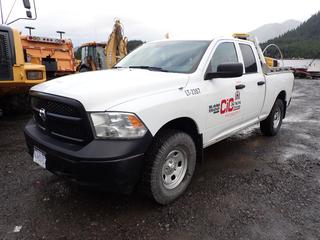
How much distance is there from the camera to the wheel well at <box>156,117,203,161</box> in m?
3.22

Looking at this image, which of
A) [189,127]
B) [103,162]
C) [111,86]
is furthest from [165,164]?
[111,86]

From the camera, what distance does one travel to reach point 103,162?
2.53m

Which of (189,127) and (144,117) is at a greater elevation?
(144,117)

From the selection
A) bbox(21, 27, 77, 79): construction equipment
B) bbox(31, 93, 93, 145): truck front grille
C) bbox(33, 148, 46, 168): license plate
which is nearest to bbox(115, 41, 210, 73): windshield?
bbox(31, 93, 93, 145): truck front grille

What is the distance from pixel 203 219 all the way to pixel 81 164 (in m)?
1.39

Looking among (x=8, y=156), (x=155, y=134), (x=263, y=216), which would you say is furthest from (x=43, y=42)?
(x=263, y=216)

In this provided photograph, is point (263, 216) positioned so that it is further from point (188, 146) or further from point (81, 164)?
point (81, 164)

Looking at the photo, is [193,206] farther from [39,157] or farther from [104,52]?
[104,52]

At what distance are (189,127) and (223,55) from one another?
1.30 metres

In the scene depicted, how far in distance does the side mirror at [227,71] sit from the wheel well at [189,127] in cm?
63

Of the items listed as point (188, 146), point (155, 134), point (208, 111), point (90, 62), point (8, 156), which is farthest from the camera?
point (90, 62)

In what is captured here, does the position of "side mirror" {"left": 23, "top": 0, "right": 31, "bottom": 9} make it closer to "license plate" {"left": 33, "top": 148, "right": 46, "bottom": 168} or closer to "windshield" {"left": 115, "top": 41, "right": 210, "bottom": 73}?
"windshield" {"left": 115, "top": 41, "right": 210, "bottom": 73}

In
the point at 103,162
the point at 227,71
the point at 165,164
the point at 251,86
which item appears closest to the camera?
the point at 103,162

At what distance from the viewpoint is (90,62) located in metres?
15.5
